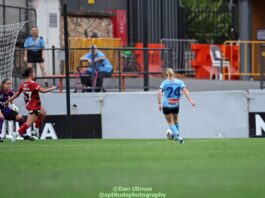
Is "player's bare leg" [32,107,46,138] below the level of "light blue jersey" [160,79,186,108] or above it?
below

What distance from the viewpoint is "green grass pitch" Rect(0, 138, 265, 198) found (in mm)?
11305

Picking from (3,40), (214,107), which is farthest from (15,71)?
(214,107)

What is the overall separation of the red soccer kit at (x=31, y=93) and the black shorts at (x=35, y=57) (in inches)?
161

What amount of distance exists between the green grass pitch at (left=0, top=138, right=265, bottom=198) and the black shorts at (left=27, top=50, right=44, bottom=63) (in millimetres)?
8326

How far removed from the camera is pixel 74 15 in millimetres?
36062

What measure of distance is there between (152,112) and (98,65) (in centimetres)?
181

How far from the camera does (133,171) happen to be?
43.2 ft

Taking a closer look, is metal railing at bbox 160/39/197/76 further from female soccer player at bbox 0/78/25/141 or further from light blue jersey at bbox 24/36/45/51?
female soccer player at bbox 0/78/25/141

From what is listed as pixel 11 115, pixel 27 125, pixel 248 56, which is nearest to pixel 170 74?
pixel 27 125

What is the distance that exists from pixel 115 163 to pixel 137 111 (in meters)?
11.6

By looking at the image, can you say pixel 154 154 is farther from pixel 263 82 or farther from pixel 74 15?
pixel 74 15

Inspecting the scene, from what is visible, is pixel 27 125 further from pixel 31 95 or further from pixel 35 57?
pixel 35 57

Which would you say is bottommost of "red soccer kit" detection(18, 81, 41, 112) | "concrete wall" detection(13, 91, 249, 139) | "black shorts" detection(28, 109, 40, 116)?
"concrete wall" detection(13, 91, 249, 139)

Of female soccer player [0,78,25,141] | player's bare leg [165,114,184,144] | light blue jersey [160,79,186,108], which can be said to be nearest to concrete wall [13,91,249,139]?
female soccer player [0,78,25,141]
